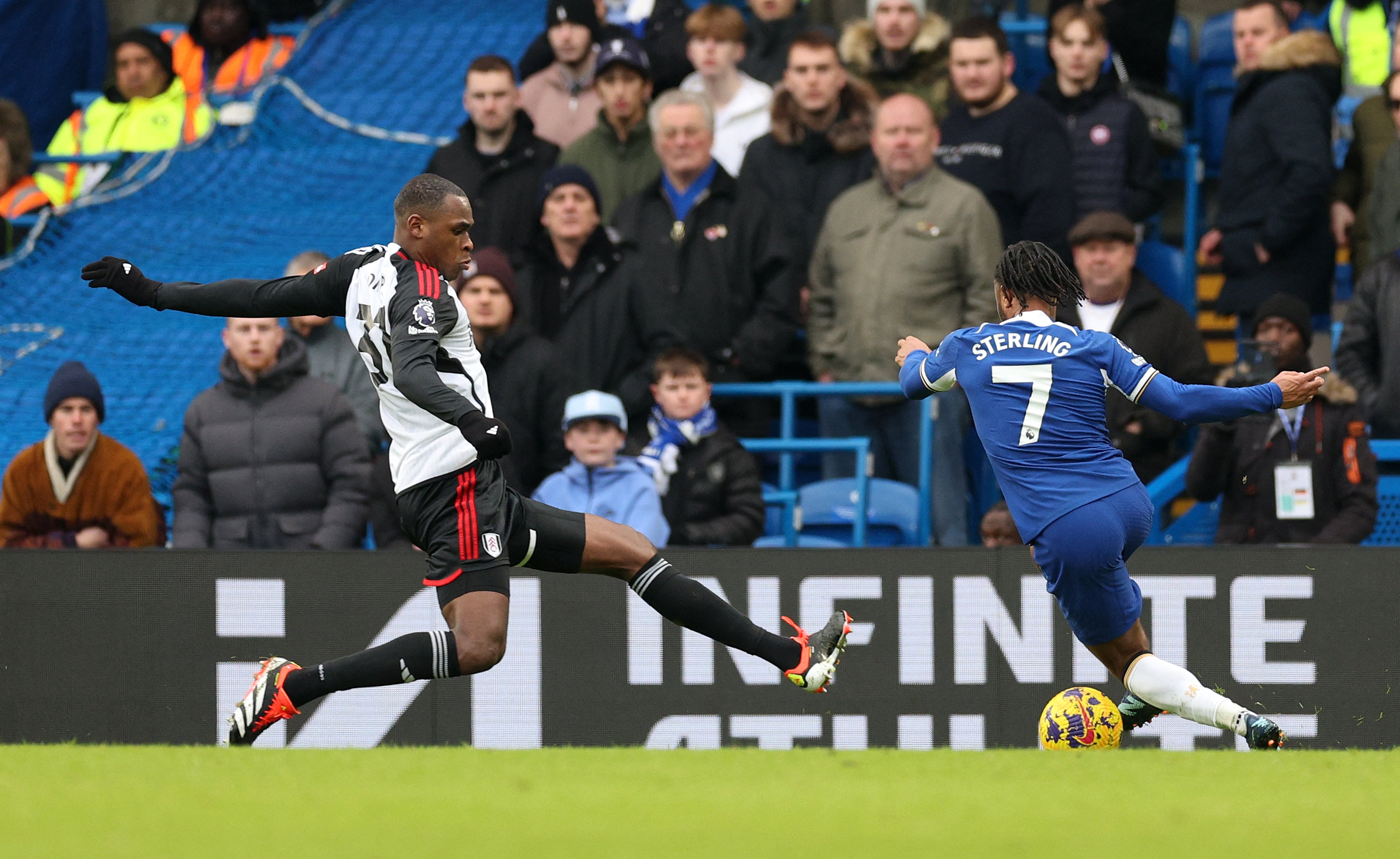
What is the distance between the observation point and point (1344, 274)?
11008 mm

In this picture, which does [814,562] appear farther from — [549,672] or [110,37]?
[110,37]

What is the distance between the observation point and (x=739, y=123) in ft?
34.9

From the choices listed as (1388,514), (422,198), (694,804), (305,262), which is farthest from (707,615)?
(1388,514)

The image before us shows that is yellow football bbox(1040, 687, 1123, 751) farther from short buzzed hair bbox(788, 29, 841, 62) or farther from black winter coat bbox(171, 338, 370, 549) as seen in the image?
short buzzed hair bbox(788, 29, 841, 62)

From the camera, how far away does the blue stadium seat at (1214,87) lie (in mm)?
11758

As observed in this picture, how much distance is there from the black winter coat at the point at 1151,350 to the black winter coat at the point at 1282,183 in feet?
2.81

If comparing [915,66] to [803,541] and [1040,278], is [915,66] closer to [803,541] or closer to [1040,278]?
[803,541]

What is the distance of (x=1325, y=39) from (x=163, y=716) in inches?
271

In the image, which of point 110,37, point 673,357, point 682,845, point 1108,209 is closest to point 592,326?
point 673,357

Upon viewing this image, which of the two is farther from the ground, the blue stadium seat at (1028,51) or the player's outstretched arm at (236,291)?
the blue stadium seat at (1028,51)

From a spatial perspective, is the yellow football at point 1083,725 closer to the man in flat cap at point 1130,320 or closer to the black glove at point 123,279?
the man in flat cap at point 1130,320

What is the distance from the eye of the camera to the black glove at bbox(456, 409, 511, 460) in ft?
17.6

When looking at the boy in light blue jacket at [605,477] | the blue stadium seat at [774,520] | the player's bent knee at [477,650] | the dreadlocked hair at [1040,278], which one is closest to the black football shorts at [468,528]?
the player's bent knee at [477,650]

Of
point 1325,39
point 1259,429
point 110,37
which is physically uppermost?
point 110,37
